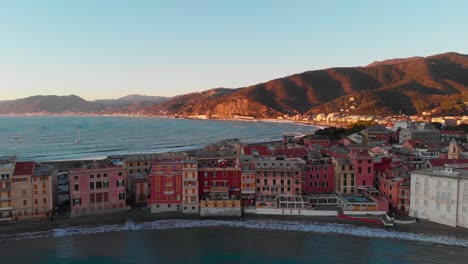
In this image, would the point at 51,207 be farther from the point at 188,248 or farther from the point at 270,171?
the point at 270,171

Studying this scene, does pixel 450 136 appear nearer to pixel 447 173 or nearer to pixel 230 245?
pixel 447 173

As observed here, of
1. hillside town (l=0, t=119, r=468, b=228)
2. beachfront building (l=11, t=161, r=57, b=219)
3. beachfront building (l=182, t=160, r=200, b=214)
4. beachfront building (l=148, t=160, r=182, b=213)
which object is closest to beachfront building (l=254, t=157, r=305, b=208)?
hillside town (l=0, t=119, r=468, b=228)

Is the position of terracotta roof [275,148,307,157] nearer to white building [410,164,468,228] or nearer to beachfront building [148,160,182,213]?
white building [410,164,468,228]

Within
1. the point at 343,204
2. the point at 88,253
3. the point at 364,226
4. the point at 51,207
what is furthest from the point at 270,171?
the point at 51,207

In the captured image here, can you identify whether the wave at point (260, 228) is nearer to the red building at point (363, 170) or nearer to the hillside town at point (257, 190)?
the hillside town at point (257, 190)

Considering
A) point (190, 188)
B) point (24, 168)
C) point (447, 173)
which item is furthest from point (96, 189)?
point (447, 173)

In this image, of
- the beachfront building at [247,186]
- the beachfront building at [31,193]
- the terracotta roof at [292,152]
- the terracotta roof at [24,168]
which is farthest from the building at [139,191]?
the terracotta roof at [292,152]
